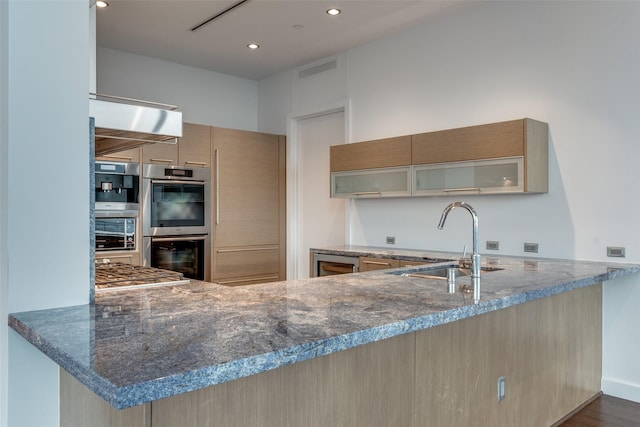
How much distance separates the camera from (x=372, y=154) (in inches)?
172

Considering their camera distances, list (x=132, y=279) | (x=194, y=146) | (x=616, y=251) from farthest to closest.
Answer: (x=194, y=146) → (x=616, y=251) → (x=132, y=279)

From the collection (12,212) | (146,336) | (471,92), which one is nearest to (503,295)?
(146,336)

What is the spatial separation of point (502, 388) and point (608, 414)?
3.72ft

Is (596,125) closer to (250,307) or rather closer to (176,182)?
(250,307)

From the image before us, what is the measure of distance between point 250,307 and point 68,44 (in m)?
1.06

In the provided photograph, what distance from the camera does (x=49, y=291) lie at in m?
1.53

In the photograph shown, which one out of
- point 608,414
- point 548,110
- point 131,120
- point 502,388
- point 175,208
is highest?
point 548,110

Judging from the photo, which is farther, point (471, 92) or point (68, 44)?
point (471, 92)

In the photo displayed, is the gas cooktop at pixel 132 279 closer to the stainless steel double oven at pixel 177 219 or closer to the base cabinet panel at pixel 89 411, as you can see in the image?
the base cabinet panel at pixel 89 411

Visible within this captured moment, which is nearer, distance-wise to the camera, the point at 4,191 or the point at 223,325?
the point at 223,325

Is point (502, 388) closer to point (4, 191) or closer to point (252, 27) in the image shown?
point (4, 191)

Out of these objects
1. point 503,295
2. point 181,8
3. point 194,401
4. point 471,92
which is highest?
point 181,8

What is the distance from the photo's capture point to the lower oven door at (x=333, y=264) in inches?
164

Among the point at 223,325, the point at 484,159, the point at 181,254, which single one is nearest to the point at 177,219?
the point at 181,254
